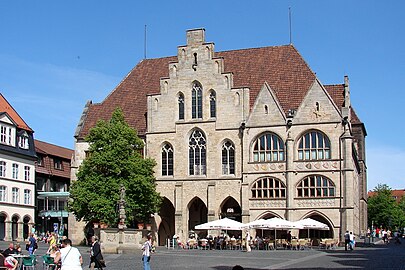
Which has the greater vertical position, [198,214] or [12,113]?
[12,113]

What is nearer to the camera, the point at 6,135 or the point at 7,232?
the point at 7,232

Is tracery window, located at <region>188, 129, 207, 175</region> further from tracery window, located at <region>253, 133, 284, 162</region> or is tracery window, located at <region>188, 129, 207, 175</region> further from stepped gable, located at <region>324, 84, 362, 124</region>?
stepped gable, located at <region>324, 84, 362, 124</region>

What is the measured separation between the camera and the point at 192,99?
214 feet

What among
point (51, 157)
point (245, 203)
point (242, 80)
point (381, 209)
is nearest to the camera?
point (245, 203)

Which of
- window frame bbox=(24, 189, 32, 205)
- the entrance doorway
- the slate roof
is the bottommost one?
the entrance doorway

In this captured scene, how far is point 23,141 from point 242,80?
24.2 m

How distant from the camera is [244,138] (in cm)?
6250

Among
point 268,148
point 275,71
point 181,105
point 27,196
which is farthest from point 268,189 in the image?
point 27,196

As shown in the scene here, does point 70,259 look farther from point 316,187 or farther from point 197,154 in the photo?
point 197,154

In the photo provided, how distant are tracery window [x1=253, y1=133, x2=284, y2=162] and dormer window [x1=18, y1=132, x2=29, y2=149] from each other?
25903 mm

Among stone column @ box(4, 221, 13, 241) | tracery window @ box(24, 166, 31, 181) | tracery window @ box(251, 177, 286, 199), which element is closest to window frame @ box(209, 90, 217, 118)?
tracery window @ box(251, 177, 286, 199)

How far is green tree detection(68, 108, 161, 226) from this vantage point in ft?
192

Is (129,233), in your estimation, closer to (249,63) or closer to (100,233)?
(100,233)

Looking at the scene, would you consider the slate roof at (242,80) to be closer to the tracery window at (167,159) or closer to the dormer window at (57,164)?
the tracery window at (167,159)
